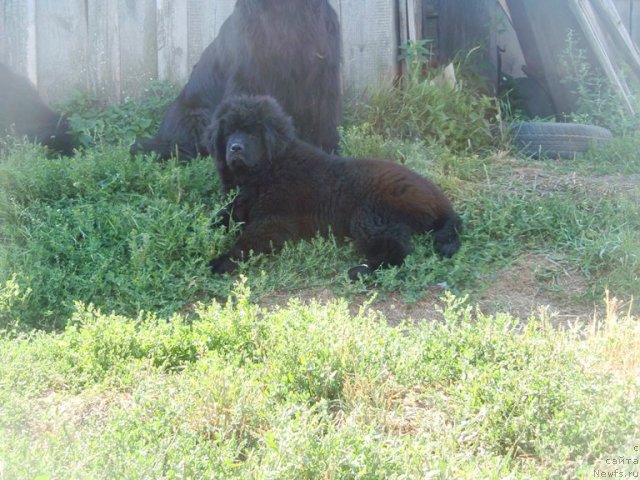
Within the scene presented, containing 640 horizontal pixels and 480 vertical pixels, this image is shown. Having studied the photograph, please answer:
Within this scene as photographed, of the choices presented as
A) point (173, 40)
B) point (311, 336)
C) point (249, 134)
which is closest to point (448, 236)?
point (249, 134)

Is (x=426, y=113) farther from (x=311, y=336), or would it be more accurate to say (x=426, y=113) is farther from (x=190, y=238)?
(x=311, y=336)

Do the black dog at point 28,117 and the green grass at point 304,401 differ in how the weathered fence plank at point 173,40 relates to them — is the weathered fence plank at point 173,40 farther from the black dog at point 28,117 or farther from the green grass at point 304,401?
the green grass at point 304,401

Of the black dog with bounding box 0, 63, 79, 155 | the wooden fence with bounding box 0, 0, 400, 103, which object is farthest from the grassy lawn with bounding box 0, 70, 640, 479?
the wooden fence with bounding box 0, 0, 400, 103

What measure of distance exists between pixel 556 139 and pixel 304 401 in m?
5.03

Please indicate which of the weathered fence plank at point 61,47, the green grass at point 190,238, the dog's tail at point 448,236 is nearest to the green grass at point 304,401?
the green grass at point 190,238

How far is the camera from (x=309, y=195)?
5809 mm

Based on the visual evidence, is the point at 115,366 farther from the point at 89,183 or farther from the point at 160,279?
the point at 89,183

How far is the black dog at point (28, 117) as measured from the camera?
25.1 ft

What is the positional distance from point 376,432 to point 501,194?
3.64m

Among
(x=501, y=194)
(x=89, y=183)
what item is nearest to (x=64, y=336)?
(x=89, y=183)

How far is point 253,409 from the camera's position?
3.25 m

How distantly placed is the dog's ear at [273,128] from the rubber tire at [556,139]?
8.57 ft

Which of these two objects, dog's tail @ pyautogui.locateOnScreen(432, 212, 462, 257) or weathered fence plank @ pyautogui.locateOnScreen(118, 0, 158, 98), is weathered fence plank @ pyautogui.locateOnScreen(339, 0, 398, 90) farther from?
dog's tail @ pyautogui.locateOnScreen(432, 212, 462, 257)

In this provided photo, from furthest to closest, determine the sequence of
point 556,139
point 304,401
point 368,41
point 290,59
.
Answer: point 368,41
point 556,139
point 290,59
point 304,401
